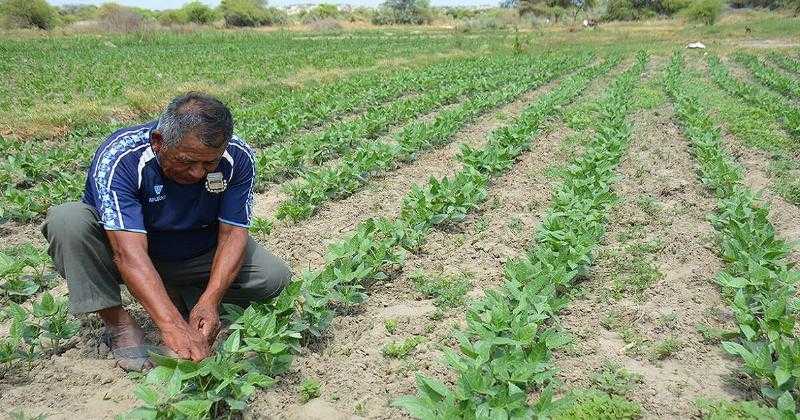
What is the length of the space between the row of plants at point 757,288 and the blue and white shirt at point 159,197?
8.27 ft

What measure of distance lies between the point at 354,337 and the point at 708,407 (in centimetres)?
176

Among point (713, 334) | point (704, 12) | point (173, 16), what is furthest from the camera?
point (173, 16)

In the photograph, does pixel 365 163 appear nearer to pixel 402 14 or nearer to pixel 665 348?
pixel 665 348

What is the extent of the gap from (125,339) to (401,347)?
140 cm

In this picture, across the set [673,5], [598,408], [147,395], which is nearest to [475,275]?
[598,408]

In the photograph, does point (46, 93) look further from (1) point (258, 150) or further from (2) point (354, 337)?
(2) point (354, 337)

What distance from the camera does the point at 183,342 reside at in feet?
8.20

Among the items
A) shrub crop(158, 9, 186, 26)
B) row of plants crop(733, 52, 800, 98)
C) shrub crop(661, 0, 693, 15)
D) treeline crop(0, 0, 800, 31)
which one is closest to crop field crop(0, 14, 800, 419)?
row of plants crop(733, 52, 800, 98)

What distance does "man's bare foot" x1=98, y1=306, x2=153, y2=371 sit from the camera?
9.34 ft

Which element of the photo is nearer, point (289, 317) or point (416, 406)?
point (416, 406)

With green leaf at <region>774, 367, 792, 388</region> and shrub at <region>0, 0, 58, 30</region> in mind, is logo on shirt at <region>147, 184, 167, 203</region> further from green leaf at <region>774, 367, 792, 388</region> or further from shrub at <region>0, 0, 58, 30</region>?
shrub at <region>0, 0, 58, 30</region>

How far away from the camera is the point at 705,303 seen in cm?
352

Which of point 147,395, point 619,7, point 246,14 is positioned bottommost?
point 147,395

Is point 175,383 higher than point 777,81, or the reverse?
point 175,383
